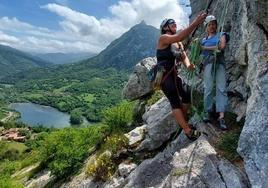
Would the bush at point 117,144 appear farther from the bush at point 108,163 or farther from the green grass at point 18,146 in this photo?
the green grass at point 18,146

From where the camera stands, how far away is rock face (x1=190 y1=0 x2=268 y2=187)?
28.8 ft

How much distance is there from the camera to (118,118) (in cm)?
2161

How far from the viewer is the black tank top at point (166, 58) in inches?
463

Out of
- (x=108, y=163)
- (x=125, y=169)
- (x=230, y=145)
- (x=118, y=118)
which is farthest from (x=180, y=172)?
(x=118, y=118)

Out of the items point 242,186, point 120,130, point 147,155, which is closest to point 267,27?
point 242,186

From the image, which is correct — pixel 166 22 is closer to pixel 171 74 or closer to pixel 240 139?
pixel 171 74

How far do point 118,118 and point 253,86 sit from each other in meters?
12.3

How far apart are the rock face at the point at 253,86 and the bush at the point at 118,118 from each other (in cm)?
889

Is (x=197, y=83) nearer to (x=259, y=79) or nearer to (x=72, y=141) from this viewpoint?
(x=259, y=79)

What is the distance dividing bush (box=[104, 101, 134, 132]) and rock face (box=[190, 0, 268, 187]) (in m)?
8.89

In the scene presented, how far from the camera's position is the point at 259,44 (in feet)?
33.9

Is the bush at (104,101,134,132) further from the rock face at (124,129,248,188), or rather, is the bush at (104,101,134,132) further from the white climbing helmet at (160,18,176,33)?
the white climbing helmet at (160,18,176,33)

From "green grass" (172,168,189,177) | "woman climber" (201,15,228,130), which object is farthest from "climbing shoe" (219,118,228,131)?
"green grass" (172,168,189,177)

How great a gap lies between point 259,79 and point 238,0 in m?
5.56
